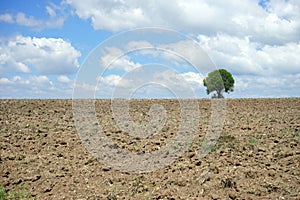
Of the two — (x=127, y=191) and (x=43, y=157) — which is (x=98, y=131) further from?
(x=127, y=191)

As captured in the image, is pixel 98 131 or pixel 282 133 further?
pixel 98 131

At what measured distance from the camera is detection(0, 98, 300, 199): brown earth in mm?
8117

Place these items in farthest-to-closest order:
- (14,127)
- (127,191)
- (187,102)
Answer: (187,102) < (14,127) < (127,191)

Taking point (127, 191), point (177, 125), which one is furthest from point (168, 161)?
point (177, 125)

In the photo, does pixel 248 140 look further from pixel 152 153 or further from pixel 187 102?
pixel 187 102

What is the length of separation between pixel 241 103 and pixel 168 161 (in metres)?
9.02

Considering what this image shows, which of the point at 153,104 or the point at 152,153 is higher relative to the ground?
the point at 153,104

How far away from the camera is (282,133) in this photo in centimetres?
1091

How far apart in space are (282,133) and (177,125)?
10.6ft

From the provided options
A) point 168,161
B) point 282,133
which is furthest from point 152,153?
point 282,133

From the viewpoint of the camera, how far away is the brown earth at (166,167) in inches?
320

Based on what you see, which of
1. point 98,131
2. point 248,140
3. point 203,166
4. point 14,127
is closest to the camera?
point 203,166

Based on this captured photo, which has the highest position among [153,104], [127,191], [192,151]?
[153,104]

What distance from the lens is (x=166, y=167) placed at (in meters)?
9.37
